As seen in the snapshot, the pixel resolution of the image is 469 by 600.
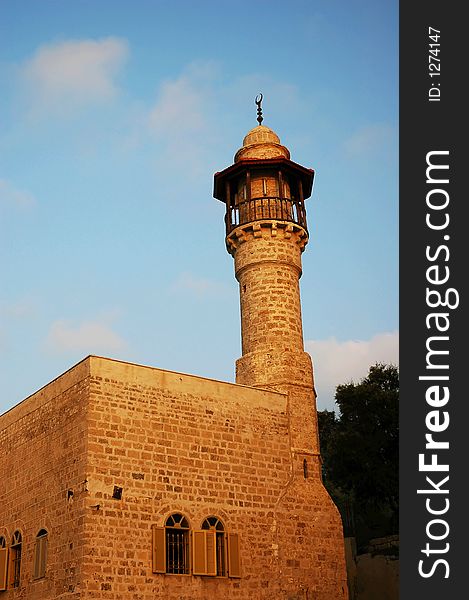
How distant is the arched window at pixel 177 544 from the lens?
17.1 metres

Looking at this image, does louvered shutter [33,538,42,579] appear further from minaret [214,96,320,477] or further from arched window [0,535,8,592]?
minaret [214,96,320,477]

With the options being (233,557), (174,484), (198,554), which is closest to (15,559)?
(174,484)

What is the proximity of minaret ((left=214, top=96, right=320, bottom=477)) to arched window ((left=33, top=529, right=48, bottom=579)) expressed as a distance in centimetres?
672

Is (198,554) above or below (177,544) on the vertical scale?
below

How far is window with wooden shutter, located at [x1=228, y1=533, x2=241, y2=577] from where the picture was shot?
17.8 metres

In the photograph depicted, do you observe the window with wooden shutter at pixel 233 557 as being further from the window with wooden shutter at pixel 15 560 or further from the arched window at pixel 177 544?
the window with wooden shutter at pixel 15 560

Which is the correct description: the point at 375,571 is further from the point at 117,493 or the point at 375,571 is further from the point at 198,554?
the point at 117,493

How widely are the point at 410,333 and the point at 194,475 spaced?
7.48 m

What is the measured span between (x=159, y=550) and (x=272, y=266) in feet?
30.4

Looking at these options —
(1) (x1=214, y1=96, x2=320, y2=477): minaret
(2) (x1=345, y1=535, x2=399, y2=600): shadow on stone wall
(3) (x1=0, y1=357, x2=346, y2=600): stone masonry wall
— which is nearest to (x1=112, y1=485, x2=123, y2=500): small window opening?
(3) (x1=0, y1=357, x2=346, y2=600): stone masonry wall

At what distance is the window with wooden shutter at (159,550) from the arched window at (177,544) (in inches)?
7.4

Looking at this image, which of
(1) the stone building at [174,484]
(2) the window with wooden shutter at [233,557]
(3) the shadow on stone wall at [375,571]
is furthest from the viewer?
(3) the shadow on stone wall at [375,571]

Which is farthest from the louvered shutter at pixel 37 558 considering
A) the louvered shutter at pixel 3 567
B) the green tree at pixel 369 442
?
the green tree at pixel 369 442

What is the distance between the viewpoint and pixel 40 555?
57.3 feet
